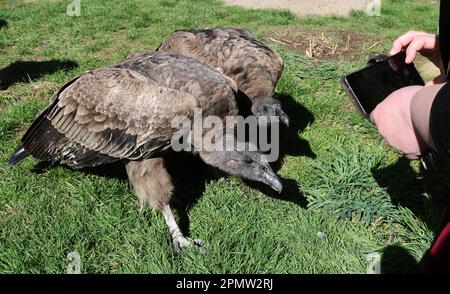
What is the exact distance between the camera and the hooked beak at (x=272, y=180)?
3340mm

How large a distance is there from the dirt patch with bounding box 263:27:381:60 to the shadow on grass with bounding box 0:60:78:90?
3.49 meters

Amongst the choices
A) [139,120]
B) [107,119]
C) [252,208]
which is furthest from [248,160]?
[107,119]

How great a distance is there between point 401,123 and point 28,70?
613 centimetres

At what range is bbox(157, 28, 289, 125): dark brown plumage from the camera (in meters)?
4.73

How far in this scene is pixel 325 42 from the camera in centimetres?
771

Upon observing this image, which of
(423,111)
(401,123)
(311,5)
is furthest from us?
(311,5)

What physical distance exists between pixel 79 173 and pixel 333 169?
2388mm


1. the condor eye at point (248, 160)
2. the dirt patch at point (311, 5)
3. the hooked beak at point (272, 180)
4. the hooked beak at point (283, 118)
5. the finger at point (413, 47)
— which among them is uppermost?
the finger at point (413, 47)

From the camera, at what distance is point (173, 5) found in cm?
1040

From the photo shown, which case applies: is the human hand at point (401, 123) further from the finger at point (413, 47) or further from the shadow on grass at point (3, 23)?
the shadow on grass at point (3, 23)

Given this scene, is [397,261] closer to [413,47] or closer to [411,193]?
[411,193]

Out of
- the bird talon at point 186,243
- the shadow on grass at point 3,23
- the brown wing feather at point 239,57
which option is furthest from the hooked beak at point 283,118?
the shadow on grass at point 3,23

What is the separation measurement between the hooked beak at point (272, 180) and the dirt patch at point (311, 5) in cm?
774
